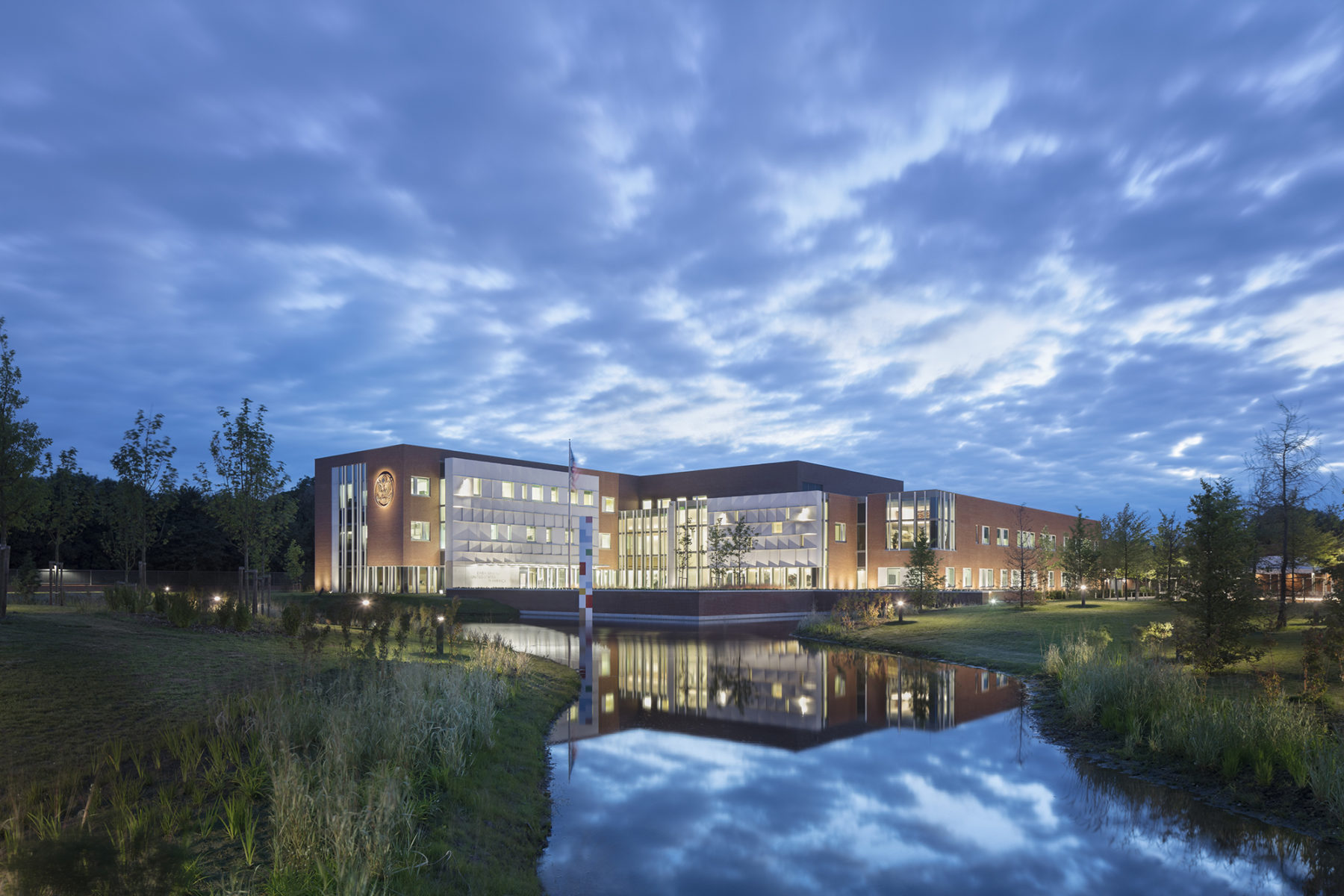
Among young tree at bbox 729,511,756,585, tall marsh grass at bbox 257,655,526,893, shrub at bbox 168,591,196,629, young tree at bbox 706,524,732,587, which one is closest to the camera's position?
tall marsh grass at bbox 257,655,526,893

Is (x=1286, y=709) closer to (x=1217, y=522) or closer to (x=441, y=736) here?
(x=1217, y=522)

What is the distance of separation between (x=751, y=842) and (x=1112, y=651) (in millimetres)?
14797

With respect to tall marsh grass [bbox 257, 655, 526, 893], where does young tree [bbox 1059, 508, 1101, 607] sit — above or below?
below

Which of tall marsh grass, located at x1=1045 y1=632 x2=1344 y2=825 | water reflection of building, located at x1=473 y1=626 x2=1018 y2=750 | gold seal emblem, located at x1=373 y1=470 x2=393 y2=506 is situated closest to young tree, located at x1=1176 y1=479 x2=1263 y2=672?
tall marsh grass, located at x1=1045 y1=632 x2=1344 y2=825

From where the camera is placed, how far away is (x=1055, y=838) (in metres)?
8.19

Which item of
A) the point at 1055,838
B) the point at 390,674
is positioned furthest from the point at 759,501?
the point at 1055,838

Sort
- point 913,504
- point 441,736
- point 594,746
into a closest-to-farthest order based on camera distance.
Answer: point 441,736
point 594,746
point 913,504

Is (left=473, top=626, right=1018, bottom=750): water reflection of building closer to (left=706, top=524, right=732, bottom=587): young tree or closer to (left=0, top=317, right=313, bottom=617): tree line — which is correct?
(left=0, top=317, right=313, bottom=617): tree line

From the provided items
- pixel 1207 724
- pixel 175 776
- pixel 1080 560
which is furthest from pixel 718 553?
pixel 175 776

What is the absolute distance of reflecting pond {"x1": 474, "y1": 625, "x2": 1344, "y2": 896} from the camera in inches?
282

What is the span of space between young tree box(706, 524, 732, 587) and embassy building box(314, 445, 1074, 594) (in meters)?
2.23

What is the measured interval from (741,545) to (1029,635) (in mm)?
34622

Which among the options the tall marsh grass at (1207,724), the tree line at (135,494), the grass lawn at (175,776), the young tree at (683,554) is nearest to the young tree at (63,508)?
the tree line at (135,494)

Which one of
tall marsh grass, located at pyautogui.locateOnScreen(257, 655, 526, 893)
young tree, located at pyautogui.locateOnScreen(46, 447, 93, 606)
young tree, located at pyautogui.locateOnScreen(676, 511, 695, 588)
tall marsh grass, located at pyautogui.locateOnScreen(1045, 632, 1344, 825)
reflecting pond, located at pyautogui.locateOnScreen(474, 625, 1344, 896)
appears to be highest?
young tree, located at pyautogui.locateOnScreen(46, 447, 93, 606)
